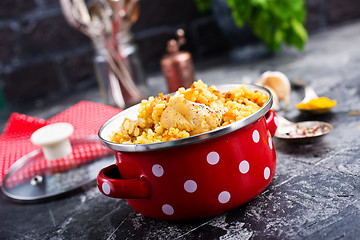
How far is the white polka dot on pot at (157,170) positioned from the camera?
551 mm

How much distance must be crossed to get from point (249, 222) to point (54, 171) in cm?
51

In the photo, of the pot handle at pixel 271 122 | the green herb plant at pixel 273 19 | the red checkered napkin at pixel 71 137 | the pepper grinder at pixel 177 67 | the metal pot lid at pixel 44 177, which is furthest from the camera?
the green herb plant at pixel 273 19

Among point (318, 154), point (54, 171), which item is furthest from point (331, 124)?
point (54, 171)

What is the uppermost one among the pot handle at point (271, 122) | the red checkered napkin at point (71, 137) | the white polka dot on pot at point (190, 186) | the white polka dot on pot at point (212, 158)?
the white polka dot on pot at point (212, 158)

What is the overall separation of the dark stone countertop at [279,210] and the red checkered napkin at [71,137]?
124 millimetres

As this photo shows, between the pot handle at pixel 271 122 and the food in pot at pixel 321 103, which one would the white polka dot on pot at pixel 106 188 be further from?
the food in pot at pixel 321 103

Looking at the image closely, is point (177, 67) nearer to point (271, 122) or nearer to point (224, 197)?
point (271, 122)

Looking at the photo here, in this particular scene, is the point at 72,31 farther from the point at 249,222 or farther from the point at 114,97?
the point at 249,222

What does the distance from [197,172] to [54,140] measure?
0.41 meters

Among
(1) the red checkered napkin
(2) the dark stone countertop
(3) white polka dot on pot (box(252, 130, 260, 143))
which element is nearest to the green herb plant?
(2) the dark stone countertop

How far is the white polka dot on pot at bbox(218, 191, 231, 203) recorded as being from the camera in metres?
0.56

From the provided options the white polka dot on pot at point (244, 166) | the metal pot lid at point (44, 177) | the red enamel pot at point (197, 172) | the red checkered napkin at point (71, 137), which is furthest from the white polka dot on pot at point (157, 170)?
the red checkered napkin at point (71, 137)

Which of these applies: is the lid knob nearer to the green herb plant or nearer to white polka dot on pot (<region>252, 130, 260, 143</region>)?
white polka dot on pot (<region>252, 130, 260, 143</region>)

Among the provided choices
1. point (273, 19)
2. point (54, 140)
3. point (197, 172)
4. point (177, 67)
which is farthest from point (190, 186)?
point (273, 19)
